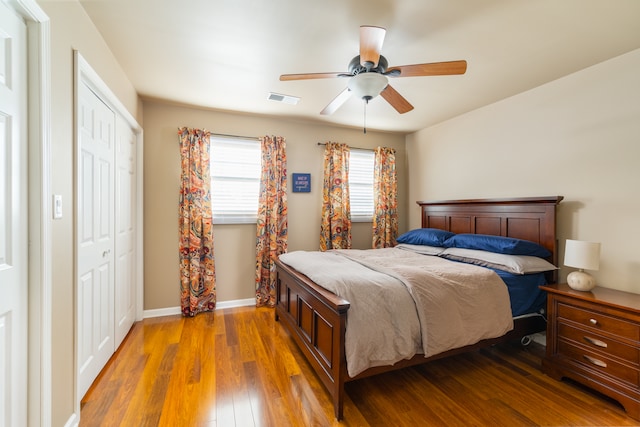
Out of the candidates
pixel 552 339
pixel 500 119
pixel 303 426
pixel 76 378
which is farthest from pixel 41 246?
pixel 500 119

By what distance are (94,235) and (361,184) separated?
339 cm

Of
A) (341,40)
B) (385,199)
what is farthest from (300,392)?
(385,199)

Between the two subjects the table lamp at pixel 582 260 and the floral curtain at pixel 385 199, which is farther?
the floral curtain at pixel 385 199

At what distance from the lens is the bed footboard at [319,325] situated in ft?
5.69

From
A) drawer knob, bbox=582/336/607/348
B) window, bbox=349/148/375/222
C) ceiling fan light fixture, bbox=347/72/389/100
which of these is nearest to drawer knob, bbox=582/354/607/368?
drawer knob, bbox=582/336/607/348

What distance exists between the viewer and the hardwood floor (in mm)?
1734

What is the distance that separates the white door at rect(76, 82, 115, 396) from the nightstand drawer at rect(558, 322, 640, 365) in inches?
136

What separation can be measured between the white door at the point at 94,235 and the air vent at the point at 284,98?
4.98 ft

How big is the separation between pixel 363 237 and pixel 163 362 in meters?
3.05

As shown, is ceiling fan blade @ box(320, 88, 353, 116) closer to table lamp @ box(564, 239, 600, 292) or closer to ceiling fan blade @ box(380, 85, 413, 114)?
ceiling fan blade @ box(380, 85, 413, 114)

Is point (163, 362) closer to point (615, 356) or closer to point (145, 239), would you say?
point (145, 239)

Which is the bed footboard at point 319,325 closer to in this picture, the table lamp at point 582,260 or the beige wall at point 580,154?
the table lamp at point 582,260

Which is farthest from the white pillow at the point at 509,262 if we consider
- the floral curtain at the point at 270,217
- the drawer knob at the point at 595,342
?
the floral curtain at the point at 270,217

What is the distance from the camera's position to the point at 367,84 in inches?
78.4
